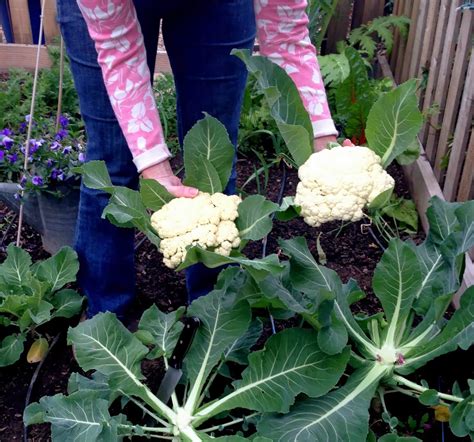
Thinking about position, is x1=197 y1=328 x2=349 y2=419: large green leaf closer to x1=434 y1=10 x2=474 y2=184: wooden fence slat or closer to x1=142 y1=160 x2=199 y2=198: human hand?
x1=142 y1=160 x2=199 y2=198: human hand

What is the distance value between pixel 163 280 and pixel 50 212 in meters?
0.58

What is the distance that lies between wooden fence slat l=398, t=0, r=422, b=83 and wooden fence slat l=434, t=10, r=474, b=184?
2.79ft

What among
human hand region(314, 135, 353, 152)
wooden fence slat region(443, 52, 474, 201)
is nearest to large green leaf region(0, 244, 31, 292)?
human hand region(314, 135, 353, 152)

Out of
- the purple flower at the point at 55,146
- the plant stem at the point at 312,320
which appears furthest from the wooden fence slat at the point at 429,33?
the plant stem at the point at 312,320

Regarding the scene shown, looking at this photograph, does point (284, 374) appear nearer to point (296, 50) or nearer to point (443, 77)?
point (296, 50)

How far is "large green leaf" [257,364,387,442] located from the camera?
176 cm

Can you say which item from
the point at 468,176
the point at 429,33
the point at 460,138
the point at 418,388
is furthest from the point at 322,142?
the point at 429,33

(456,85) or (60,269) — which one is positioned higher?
(456,85)

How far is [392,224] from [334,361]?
1.65 meters

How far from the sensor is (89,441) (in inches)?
72.0

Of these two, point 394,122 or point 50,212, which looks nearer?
point 394,122

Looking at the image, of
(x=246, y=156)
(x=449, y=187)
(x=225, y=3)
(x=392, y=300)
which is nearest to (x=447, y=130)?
(x=449, y=187)

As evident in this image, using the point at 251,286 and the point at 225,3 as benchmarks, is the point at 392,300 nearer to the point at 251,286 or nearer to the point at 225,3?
the point at 251,286

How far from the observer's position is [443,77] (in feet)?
11.1
